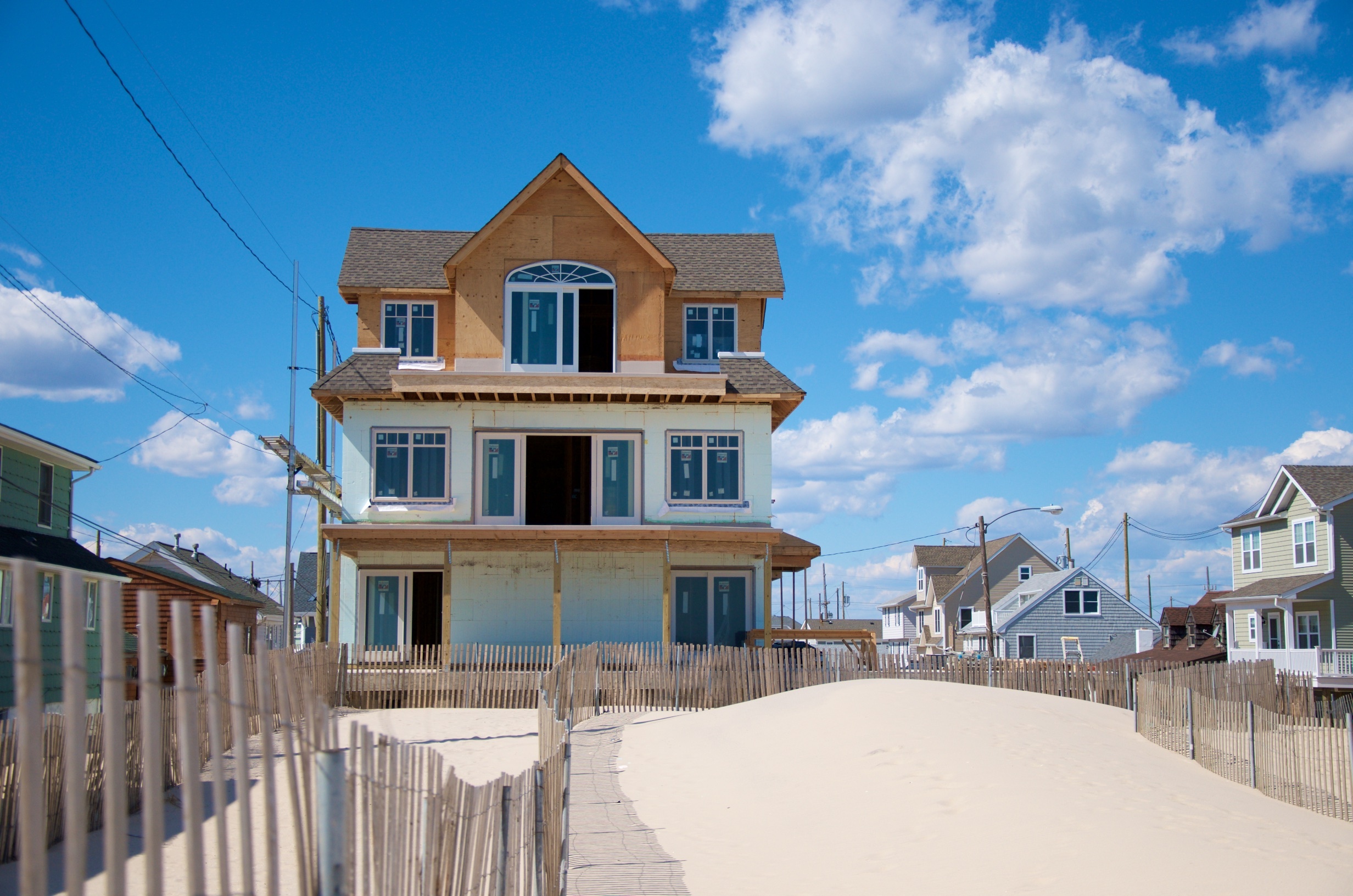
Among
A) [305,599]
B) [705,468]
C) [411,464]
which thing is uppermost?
[411,464]

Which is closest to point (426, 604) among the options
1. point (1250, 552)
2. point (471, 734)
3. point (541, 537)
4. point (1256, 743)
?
point (541, 537)

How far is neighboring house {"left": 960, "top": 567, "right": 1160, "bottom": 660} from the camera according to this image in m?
59.7

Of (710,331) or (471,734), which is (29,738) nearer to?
(471,734)

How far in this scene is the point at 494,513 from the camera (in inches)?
1148

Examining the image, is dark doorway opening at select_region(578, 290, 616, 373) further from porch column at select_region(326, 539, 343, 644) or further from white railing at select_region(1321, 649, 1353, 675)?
white railing at select_region(1321, 649, 1353, 675)

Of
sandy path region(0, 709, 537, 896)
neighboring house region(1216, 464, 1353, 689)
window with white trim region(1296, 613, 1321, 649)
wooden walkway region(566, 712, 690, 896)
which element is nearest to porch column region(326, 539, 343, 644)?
sandy path region(0, 709, 537, 896)

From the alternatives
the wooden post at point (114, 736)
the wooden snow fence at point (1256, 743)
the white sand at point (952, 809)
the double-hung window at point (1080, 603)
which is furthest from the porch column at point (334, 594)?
the double-hung window at point (1080, 603)

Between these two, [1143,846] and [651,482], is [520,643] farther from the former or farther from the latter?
[1143,846]

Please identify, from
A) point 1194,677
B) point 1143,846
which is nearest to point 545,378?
point 1194,677

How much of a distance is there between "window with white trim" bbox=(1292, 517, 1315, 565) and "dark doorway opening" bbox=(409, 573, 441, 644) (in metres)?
32.4

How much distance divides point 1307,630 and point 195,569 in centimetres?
4837

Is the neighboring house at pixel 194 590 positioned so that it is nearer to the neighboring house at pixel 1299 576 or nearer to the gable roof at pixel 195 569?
the gable roof at pixel 195 569

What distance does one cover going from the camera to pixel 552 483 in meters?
34.7

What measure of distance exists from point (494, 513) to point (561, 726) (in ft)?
54.8
